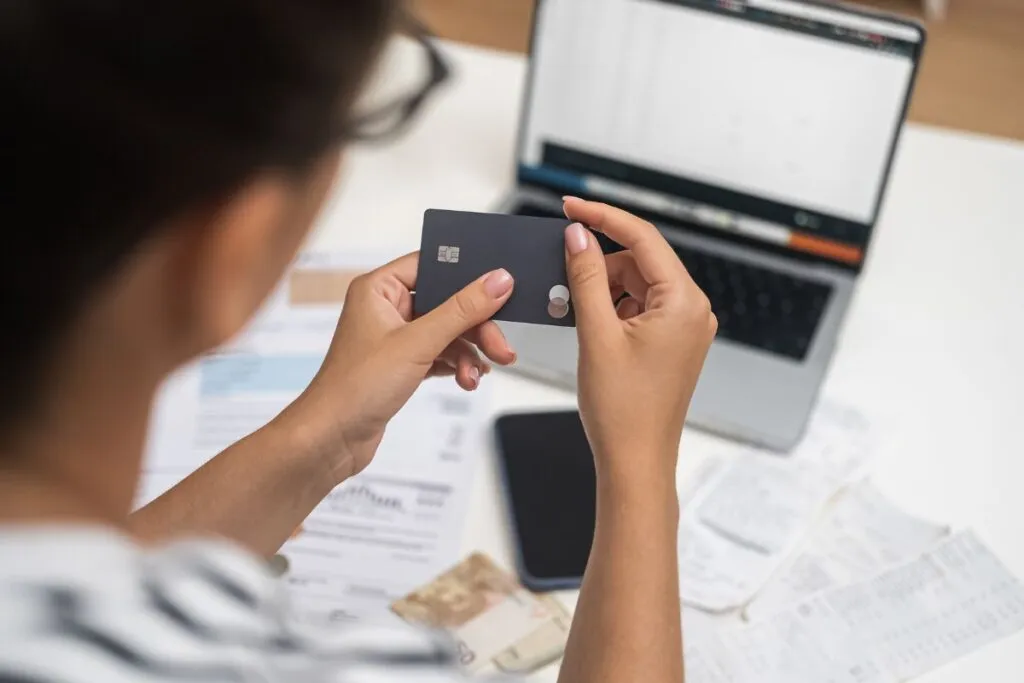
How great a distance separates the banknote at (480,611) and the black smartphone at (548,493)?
18 millimetres

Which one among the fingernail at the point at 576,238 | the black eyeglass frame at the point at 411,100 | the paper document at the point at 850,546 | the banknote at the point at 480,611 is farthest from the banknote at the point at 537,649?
the black eyeglass frame at the point at 411,100

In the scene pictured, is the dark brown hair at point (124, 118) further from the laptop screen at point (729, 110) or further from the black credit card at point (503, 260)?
the laptop screen at point (729, 110)

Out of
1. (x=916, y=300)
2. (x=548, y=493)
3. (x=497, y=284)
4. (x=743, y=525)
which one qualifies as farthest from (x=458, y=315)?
(x=916, y=300)

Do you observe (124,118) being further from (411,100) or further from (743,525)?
(743,525)

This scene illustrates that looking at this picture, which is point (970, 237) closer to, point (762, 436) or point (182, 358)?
point (762, 436)

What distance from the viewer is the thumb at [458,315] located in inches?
27.1

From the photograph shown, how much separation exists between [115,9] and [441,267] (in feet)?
1.46

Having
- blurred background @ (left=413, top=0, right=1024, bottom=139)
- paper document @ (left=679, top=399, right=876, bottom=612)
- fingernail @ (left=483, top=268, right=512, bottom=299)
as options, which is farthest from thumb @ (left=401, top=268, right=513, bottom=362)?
blurred background @ (left=413, top=0, right=1024, bottom=139)

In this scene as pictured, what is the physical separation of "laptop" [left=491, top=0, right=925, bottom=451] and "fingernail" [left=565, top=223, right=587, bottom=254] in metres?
0.21

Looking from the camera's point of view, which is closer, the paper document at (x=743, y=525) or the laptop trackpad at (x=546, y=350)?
the paper document at (x=743, y=525)

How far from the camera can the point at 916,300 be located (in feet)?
3.37

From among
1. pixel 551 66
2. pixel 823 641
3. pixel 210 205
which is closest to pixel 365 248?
pixel 551 66

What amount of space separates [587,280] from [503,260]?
7 cm

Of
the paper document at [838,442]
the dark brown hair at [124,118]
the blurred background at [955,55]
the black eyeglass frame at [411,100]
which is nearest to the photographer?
the dark brown hair at [124,118]
